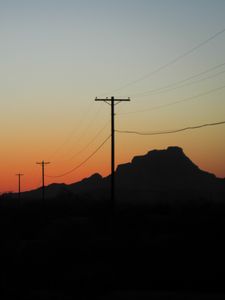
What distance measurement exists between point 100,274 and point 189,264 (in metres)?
4.93

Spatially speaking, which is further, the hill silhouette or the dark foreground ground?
the hill silhouette

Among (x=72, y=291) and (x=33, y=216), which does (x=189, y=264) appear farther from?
(x=33, y=216)

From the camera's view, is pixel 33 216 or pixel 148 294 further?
pixel 33 216

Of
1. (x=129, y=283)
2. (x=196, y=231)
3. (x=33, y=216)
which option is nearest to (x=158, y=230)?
(x=196, y=231)

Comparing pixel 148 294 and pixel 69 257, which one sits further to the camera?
pixel 69 257

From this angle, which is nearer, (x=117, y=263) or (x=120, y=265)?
(x=120, y=265)

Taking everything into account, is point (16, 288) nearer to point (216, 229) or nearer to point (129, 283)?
point (129, 283)

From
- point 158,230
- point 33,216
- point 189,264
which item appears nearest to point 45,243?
point 158,230

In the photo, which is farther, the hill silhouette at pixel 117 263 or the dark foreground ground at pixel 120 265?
the hill silhouette at pixel 117 263

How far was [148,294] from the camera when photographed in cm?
2656

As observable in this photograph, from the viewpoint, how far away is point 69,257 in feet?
123

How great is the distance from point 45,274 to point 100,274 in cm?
323

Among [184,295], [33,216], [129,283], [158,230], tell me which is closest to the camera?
[184,295]

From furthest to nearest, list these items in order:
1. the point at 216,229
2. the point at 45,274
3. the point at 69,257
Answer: the point at 216,229 → the point at 69,257 → the point at 45,274
